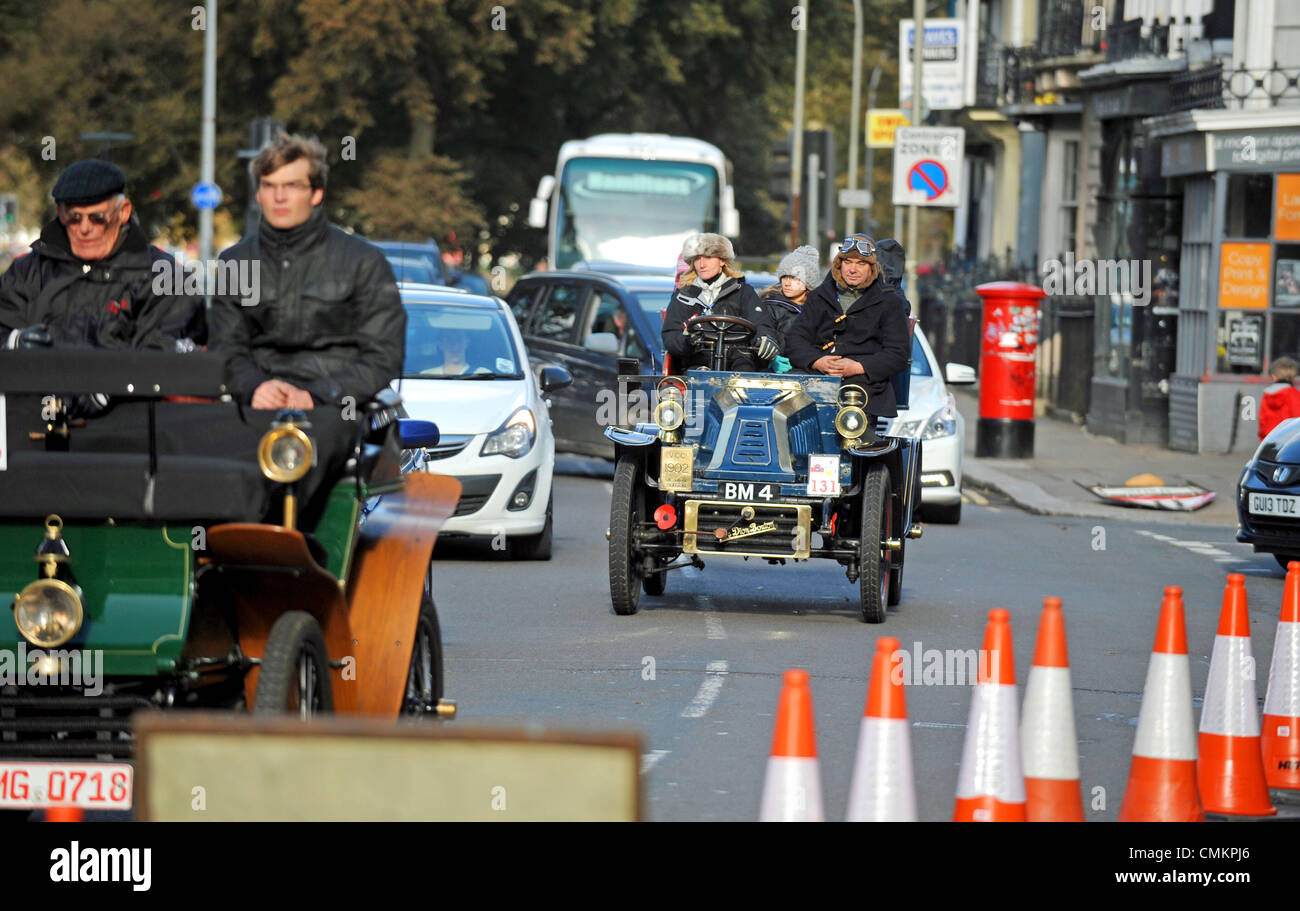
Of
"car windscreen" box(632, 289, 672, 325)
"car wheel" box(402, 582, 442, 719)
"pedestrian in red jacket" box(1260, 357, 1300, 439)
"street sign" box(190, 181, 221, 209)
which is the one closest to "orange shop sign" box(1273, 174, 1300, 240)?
"pedestrian in red jacket" box(1260, 357, 1300, 439)

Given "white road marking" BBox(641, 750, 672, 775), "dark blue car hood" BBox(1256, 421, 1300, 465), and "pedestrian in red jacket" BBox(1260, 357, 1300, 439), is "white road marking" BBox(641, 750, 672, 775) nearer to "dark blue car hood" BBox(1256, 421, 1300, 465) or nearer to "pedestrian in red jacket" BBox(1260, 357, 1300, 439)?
"dark blue car hood" BBox(1256, 421, 1300, 465)

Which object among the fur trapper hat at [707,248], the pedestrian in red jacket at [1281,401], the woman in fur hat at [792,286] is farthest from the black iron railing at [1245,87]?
the fur trapper hat at [707,248]

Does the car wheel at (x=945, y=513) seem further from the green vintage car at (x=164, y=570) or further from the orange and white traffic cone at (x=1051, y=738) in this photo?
the green vintage car at (x=164, y=570)

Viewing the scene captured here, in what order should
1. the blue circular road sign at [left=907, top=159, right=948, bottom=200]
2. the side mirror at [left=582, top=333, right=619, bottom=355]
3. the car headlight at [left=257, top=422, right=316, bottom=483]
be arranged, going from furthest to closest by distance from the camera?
the blue circular road sign at [left=907, top=159, right=948, bottom=200]
the side mirror at [left=582, top=333, right=619, bottom=355]
the car headlight at [left=257, top=422, right=316, bottom=483]

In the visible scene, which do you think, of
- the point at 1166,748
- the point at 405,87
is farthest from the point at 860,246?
the point at 405,87

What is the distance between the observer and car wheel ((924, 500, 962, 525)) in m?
16.9

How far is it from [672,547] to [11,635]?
6014 millimetres

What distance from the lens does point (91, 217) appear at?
247 inches

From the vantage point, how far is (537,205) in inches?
1219

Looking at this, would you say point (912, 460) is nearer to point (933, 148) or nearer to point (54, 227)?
point (54, 227)

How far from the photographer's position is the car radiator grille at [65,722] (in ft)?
17.0

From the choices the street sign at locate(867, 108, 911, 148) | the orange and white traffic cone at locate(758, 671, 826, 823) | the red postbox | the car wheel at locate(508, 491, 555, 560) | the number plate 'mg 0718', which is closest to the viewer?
the orange and white traffic cone at locate(758, 671, 826, 823)

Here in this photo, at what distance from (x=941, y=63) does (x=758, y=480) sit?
25816mm

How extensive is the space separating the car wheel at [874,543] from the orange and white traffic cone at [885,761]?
5.48 meters
